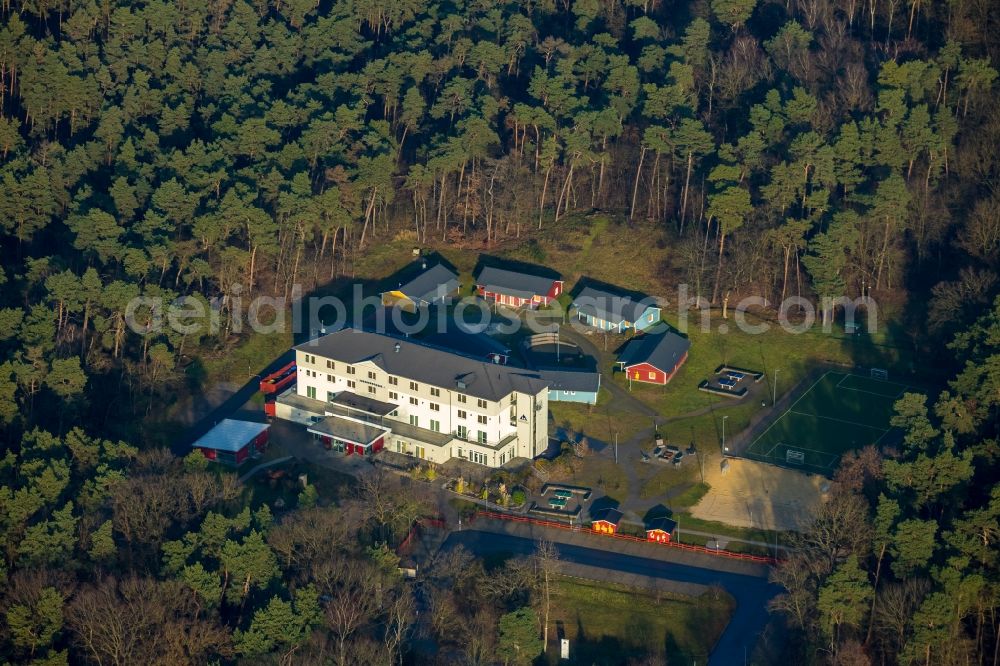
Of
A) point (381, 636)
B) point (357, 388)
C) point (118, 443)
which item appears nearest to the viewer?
point (381, 636)

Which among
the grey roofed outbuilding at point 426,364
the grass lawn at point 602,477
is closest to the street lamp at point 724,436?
the grass lawn at point 602,477

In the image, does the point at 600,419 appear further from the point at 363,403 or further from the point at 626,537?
the point at 363,403

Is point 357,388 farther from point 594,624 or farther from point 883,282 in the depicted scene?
point 883,282

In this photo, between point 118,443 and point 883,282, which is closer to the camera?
point 118,443

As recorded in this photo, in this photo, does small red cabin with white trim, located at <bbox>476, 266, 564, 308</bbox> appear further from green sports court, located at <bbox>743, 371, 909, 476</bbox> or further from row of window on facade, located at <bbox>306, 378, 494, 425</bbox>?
green sports court, located at <bbox>743, 371, 909, 476</bbox>

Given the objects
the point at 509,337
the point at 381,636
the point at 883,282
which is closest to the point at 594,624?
the point at 381,636

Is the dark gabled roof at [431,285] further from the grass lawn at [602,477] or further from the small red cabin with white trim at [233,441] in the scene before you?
the grass lawn at [602,477]
